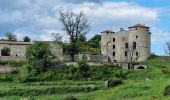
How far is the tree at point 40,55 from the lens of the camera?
271 ft

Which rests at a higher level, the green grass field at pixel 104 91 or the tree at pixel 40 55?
the tree at pixel 40 55

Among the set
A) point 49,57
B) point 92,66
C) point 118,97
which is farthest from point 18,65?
point 118,97

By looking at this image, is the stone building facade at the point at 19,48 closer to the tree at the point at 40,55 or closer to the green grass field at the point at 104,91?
the tree at the point at 40,55

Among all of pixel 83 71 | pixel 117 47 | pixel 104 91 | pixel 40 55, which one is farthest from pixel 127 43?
pixel 104 91

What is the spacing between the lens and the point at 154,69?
258 feet

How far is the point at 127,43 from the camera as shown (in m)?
98.8

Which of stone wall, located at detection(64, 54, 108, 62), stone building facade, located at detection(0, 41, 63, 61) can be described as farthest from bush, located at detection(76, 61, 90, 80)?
stone building facade, located at detection(0, 41, 63, 61)

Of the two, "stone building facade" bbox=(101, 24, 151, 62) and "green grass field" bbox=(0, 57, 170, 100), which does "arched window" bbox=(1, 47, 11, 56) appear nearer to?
"stone building facade" bbox=(101, 24, 151, 62)

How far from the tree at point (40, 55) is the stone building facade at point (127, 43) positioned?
50.9 feet

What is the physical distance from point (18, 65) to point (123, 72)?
18.3m

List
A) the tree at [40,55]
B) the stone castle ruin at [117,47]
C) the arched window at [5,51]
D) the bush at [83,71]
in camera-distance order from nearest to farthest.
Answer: the bush at [83,71]
the tree at [40,55]
the stone castle ruin at [117,47]
the arched window at [5,51]

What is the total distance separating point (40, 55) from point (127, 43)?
793 inches

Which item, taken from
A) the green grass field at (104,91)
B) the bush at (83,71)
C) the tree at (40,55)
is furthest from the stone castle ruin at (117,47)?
the green grass field at (104,91)

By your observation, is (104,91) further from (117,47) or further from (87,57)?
(117,47)
